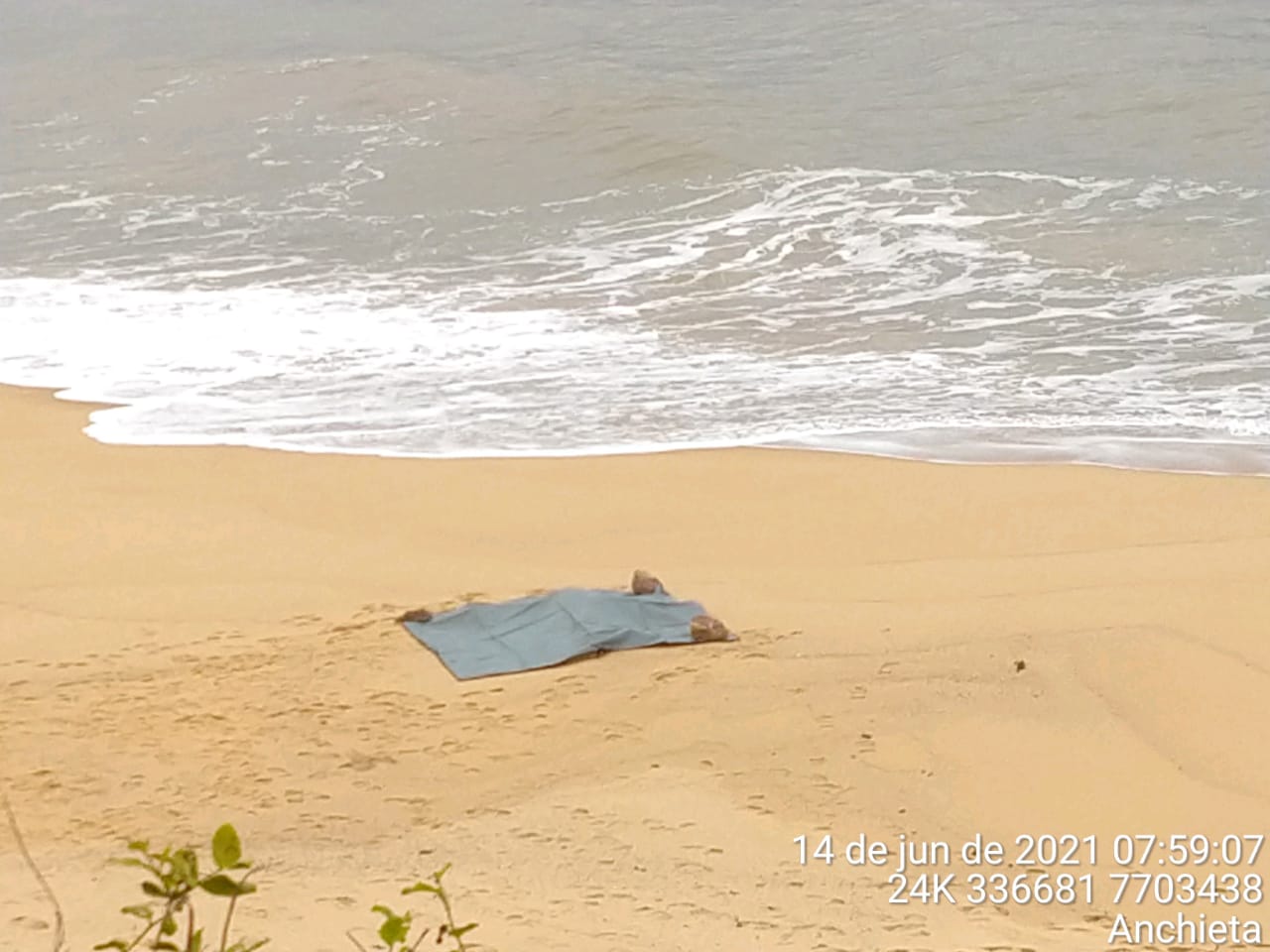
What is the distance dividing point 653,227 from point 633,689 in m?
7.92

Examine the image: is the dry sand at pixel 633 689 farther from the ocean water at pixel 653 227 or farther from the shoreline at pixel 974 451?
the ocean water at pixel 653 227

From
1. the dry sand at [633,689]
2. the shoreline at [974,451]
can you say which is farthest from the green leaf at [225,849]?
the shoreline at [974,451]

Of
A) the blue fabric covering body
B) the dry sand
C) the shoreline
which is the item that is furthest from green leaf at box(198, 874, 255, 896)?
the shoreline

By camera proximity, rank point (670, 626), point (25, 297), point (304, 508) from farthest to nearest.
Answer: point (25, 297) < point (304, 508) < point (670, 626)

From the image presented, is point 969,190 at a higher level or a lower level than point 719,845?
higher

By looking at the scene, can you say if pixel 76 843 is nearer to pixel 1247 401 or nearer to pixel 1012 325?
pixel 1247 401

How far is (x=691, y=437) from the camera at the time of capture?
23.6 feet

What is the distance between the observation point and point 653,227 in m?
12.3

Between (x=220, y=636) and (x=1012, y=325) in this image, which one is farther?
(x=1012, y=325)

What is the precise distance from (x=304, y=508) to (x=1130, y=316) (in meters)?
5.06

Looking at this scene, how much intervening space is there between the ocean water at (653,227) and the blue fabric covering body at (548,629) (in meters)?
1.75

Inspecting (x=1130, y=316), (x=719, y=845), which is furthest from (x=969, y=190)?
(x=719, y=845)

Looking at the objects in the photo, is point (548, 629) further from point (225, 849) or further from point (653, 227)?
point (653, 227)

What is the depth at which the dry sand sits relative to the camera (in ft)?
12.2
